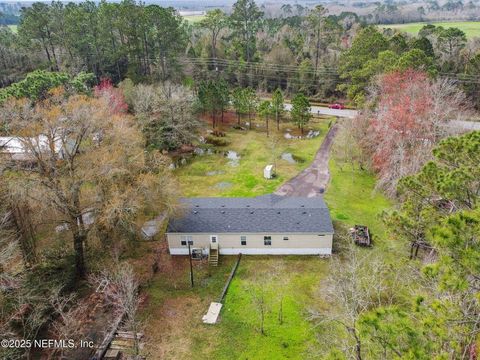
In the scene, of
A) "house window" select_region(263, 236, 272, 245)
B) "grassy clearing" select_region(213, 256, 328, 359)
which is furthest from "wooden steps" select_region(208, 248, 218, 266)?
"house window" select_region(263, 236, 272, 245)

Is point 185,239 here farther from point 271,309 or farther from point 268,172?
point 268,172

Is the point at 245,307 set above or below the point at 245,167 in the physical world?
below

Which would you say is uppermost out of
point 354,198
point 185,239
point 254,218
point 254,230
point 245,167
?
point 254,218

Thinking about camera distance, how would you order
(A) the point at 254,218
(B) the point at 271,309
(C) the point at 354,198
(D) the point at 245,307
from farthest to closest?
Result: (C) the point at 354,198 < (A) the point at 254,218 < (D) the point at 245,307 < (B) the point at 271,309

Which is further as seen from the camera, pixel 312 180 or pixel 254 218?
pixel 312 180

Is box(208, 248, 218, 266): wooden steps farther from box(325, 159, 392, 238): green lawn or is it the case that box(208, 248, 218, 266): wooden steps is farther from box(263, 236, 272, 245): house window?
box(325, 159, 392, 238): green lawn

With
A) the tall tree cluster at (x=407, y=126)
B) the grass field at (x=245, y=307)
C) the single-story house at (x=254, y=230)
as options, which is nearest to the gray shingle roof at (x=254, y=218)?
the single-story house at (x=254, y=230)

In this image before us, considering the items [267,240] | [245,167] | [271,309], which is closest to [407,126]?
[267,240]
